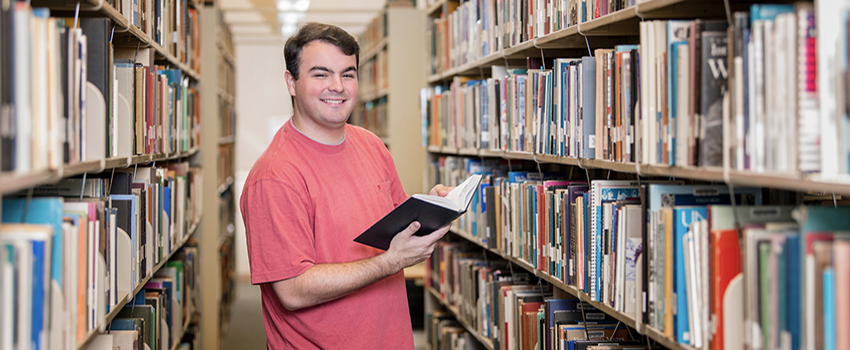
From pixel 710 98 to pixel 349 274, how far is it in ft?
3.34

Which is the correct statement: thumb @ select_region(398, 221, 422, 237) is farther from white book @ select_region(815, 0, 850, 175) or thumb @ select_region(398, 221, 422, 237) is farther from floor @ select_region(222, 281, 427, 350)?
floor @ select_region(222, 281, 427, 350)

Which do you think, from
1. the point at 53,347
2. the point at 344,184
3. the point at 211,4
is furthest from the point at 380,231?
the point at 211,4

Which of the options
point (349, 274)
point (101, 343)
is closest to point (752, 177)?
point (349, 274)

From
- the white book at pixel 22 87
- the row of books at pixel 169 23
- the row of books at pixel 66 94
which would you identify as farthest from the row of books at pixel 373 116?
the white book at pixel 22 87

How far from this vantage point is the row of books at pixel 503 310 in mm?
2066

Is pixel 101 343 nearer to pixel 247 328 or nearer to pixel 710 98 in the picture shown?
pixel 710 98

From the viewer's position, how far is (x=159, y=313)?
8.55ft

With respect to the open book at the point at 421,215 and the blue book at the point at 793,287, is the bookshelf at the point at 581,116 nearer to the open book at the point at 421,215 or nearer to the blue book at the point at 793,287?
the blue book at the point at 793,287

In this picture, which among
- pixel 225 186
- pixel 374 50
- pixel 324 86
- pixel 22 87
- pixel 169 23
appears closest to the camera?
pixel 22 87

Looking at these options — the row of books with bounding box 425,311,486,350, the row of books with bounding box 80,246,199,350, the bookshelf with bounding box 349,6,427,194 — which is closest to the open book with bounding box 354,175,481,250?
the row of books with bounding box 80,246,199,350

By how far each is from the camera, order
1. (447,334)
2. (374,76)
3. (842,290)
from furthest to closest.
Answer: (374,76), (447,334), (842,290)

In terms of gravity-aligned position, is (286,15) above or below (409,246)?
above

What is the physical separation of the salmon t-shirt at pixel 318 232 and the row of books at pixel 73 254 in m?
0.36

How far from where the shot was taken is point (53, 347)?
1.26 meters
